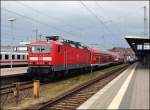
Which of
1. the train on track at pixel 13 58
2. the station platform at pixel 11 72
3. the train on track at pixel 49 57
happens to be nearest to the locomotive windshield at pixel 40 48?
the train on track at pixel 49 57

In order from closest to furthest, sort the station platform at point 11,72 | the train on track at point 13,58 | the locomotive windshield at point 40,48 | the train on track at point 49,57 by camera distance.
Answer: the station platform at point 11,72 < the train on track at point 49,57 < the locomotive windshield at point 40,48 < the train on track at point 13,58

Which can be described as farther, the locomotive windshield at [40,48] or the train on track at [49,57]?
the locomotive windshield at [40,48]

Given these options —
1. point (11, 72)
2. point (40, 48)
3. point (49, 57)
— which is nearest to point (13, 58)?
point (11, 72)

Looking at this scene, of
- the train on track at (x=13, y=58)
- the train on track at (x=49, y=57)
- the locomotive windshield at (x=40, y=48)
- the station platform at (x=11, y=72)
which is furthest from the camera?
the train on track at (x=13, y=58)

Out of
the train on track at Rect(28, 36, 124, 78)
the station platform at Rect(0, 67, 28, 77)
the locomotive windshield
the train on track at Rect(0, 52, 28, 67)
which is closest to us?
the station platform at Rect(0, 67, 28, 77)

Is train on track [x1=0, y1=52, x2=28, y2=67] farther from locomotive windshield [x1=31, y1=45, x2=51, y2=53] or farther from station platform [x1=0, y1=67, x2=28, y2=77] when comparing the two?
locomotive windshield [x1=31, y1=45, x2=51, y2=53]

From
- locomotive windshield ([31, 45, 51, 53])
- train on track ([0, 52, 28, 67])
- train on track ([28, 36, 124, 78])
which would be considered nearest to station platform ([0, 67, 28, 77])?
train on track ([28, 36, 124, 78])

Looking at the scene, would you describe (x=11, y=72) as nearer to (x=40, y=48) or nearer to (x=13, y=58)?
(x=40, y=48)

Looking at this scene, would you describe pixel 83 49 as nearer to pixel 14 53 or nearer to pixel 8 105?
pixel 14 53

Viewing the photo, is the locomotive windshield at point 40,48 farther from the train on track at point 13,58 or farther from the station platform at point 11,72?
the train on track at point 13,58

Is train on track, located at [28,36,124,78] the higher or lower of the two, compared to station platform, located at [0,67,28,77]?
higher

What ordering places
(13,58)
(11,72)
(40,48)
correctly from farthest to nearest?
(13,58) < (11,72) < (40,48)

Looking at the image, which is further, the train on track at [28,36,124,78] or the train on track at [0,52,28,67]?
the train on track at [0,52,28,67]

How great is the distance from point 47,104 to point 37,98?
3.02m
